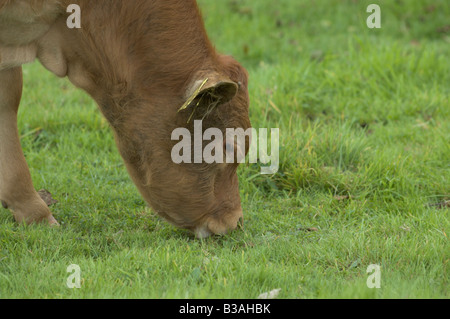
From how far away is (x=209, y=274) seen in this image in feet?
12.9

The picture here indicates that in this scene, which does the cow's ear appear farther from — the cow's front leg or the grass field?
the cow's front leg

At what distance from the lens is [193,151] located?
4.22 metres

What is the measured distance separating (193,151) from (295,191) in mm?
1526

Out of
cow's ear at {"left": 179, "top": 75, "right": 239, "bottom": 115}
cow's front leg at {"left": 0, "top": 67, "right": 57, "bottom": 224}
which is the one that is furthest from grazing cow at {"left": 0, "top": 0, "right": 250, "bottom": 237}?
cow's front leg at {"left": 0, "top": 67, "right": 57, "bottom": 224}

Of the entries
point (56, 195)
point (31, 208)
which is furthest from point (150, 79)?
point (56, 195)

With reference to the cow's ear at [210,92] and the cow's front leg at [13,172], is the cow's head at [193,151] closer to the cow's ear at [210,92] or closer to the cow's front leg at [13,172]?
the cow's ear at [210,92]

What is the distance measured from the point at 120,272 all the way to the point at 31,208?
116 centimetres

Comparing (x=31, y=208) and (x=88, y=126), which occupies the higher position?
(x=88, y=126)

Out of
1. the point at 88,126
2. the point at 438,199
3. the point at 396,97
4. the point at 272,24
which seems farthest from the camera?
the point at 272,24

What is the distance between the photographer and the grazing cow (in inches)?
155

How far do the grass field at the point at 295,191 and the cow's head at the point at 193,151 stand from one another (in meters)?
0.21

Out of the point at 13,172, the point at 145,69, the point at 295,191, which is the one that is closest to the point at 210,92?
the point at 145,69
